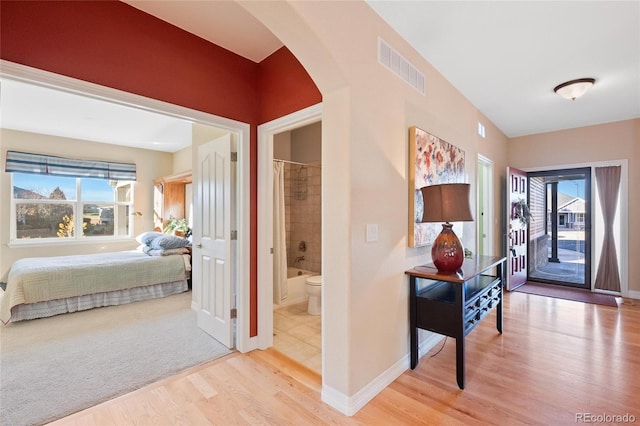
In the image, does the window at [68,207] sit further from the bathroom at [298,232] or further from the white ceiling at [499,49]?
the bathroom at [298,232]

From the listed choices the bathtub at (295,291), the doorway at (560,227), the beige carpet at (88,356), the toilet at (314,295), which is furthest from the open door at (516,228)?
the beige carpet at (88,356)

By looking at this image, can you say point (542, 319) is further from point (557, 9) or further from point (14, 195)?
point (14, 195)

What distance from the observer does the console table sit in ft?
6.59

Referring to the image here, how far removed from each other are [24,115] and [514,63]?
20.7 ft

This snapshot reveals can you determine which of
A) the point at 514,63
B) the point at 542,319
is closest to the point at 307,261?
the point at 542,319

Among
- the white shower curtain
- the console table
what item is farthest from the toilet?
the console table

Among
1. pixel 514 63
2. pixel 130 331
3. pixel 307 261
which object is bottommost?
pixel 130 331

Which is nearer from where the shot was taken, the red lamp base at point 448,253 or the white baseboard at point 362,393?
the white baseboard at point 362,393

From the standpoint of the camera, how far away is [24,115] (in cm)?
409

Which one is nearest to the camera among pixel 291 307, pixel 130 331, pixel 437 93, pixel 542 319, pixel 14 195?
pixel 437 93

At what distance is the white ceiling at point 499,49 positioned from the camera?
2000mm

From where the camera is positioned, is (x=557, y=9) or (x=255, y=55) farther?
(x=255, y=55)

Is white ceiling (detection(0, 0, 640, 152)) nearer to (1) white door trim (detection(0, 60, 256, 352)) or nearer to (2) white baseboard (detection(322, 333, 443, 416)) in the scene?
(1) white door trim (detection(0, 60, 256, 352))

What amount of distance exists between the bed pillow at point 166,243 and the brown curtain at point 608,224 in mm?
6647
